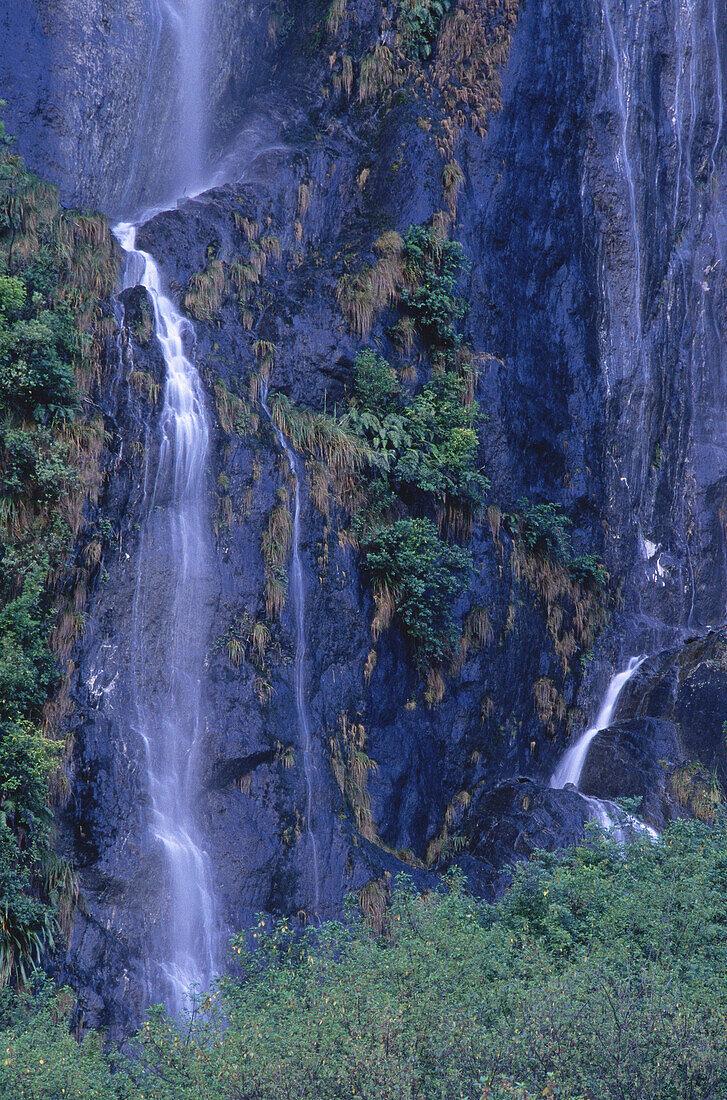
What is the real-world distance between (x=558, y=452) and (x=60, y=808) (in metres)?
12.9

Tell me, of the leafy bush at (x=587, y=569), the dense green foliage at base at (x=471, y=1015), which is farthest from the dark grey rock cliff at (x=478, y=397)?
the dense green foliage at base at (x=471, y=1015)

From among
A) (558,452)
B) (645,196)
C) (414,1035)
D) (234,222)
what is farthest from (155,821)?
(645,196)

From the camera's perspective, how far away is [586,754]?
1692 centimetres

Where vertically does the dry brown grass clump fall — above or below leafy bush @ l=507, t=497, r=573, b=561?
below

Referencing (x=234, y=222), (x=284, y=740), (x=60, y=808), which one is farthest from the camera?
(x=234, y=222)

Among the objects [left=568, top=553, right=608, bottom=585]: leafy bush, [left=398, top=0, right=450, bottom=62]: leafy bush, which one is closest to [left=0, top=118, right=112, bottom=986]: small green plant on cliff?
[left=398, top=0, right=450, bottom=62]: leafy bush

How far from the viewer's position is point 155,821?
1137 centimetres

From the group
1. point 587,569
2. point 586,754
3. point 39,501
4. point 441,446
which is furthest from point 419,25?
point 586,754

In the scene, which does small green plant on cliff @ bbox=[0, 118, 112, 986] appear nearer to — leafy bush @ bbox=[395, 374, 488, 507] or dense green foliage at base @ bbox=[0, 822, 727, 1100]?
dense green foliage at base @ bbox=[0, 822, 727, 1100]

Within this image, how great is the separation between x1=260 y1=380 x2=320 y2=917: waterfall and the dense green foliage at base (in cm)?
256

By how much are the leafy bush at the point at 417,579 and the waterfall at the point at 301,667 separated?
136 centimetres

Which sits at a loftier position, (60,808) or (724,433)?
(724,433)

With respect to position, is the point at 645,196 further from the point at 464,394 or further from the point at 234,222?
the point at 234,222

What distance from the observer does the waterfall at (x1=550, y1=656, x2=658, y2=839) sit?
14816 mm
